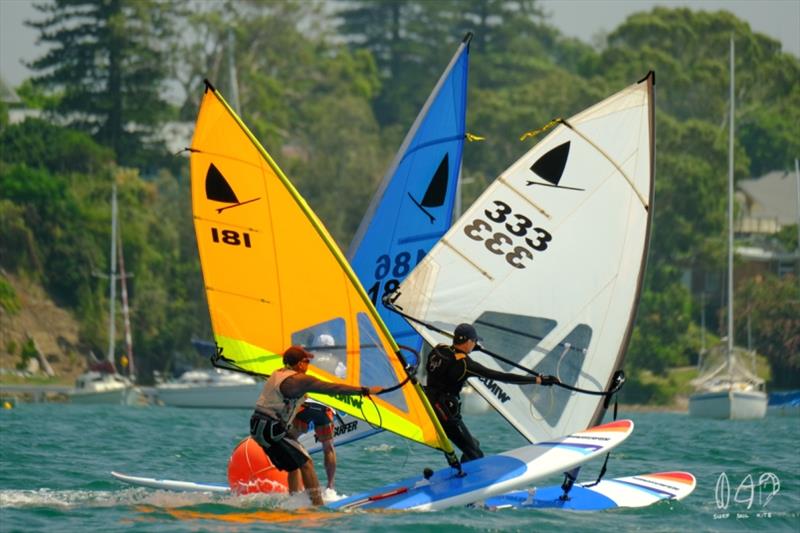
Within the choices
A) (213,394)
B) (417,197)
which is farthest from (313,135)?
(417,197)

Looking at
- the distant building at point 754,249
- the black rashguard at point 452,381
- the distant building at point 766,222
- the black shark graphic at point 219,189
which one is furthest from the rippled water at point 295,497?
the distant building at point 766,222

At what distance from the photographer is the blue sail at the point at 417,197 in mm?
17734

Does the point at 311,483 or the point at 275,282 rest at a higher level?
the point at 275,282

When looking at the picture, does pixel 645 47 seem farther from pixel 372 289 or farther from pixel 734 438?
pixel 372 289

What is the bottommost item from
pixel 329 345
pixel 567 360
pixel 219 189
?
pixel 567 360

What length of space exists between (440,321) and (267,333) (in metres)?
1.77

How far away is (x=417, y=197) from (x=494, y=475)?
4487 millimetres

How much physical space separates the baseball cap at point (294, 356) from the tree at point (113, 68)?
167 feet

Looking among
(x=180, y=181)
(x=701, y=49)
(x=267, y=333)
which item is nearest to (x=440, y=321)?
(x=267, y=333)

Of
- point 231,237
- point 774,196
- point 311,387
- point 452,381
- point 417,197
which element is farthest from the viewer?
point 774,196

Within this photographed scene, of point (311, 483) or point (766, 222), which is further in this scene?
point (766, 222)

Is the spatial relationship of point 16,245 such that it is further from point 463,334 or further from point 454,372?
point 463,334

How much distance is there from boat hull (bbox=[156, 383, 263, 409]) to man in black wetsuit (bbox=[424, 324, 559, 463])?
1052 inches

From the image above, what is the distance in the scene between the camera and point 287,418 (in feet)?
46.3
